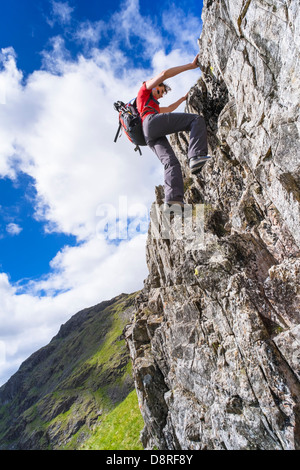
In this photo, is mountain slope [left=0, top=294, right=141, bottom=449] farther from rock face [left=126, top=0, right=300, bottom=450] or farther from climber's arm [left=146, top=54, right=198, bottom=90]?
climber's arm [left=146, top=54, right=198, bottom=90]

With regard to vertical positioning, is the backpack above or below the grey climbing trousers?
above

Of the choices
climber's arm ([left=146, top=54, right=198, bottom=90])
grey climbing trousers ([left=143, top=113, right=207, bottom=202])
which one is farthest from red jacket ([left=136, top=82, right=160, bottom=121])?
grey climbing trousers ([left=143, top=113, right=207, bottom=202])

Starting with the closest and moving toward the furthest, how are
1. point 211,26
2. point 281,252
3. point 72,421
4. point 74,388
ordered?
point 211,26 < point 281,252 < point 72,421 < point 74,388

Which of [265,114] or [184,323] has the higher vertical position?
[265,114]

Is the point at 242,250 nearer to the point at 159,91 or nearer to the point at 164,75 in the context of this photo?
the point at 159,91

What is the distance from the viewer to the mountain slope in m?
106

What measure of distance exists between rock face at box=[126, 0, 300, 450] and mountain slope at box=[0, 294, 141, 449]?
156 feet

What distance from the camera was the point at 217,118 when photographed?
2084cm

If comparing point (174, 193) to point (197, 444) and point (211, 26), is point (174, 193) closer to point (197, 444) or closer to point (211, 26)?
point (211, 26)

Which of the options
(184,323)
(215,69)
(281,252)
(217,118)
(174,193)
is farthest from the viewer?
(184,323)

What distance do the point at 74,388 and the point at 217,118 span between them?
13783 centimetres

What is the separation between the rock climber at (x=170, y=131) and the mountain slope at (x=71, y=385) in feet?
209
